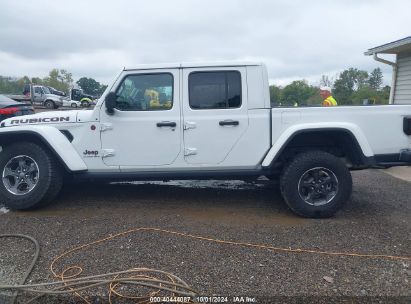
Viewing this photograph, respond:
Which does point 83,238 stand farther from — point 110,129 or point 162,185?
point 162,185

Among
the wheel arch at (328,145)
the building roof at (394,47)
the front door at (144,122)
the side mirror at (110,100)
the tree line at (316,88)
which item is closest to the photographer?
the wheel arch at (328,145)

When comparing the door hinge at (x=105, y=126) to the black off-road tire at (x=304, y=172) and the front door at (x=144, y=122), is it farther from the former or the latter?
the black off-road tire at (x=304, y=172)

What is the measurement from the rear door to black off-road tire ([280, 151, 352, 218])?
2.61 ft

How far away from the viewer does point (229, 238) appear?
389 cm

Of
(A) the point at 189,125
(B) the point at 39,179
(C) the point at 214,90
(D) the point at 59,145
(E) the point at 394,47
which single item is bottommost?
(B) the point at 39,179

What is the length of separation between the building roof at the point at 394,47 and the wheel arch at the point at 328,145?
676 centimetres

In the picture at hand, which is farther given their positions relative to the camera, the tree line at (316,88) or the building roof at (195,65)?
the tree line at (316,88)

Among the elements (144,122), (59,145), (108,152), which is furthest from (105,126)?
(59,145)

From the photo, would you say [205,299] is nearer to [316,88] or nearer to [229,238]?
[229,238]

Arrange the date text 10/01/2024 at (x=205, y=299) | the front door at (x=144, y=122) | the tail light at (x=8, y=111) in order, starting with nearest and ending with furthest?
the date text 10/01/2024 at (x=205, y=299) < the front door at (x=144, y=122) < the tail light at (x=8, y=111)

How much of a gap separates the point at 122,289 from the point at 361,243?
243cm

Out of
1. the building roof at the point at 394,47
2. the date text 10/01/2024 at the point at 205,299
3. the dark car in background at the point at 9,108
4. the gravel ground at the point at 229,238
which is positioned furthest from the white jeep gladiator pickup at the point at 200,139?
the building roof at the point at 394,47

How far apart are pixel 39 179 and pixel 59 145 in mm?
500

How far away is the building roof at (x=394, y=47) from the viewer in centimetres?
990
